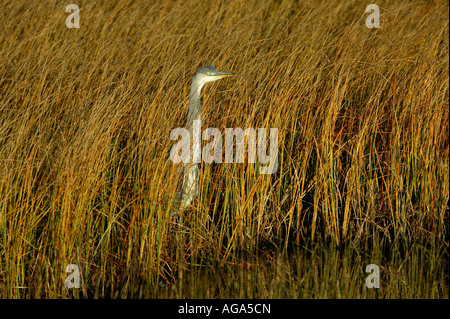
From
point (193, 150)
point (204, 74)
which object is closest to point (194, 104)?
point (204, 74)

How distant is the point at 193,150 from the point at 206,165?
0.55 feet

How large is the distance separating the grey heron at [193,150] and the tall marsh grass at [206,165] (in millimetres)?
64

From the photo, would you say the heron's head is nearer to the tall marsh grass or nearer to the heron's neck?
the heron's neck

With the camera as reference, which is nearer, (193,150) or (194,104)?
(193,150)

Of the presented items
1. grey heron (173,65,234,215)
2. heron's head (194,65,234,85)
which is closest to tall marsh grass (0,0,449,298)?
grey heron (173,65,234,215)

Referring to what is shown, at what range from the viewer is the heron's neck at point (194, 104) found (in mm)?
3904

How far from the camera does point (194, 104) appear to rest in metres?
3.99

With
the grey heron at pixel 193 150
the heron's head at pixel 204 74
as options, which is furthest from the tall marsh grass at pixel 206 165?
the heron's head at pixel 204 74

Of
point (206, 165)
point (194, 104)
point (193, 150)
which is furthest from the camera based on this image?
point (194, 104)

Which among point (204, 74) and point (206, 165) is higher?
point (204, 74)

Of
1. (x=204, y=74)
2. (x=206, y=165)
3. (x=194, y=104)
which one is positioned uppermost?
(x=204, y=74)

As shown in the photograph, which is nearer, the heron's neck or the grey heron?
the grey heron

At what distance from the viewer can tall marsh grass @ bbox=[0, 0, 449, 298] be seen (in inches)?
131

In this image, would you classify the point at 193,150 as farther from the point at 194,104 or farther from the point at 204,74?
the point at 204,74
